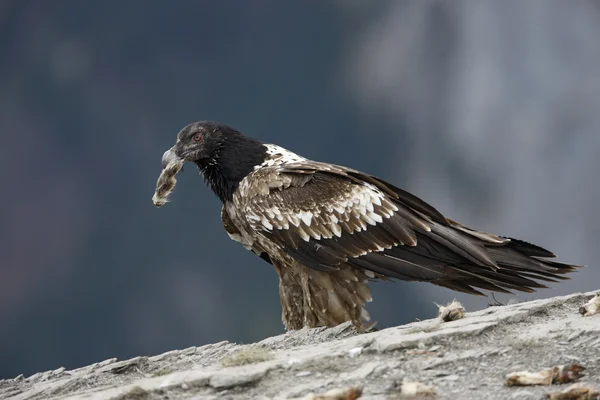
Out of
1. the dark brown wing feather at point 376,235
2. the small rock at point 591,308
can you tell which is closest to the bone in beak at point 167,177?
the dark brown wing feather at point 376,235

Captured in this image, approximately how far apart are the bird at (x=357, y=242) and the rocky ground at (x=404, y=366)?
58.4 inches

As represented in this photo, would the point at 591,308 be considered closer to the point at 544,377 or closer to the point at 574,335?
the point at 574,335

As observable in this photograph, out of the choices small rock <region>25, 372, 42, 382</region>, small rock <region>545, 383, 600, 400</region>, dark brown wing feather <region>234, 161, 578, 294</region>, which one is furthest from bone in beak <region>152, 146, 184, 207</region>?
small rock <region>545, 383, 600, 400</region>

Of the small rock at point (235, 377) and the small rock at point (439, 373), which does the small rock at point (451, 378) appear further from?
the small rock at point (235, 377)

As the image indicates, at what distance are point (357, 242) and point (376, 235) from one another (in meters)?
0.25

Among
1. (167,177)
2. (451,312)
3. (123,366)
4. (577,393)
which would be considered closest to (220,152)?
(167,177)

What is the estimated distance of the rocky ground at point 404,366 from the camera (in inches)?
248

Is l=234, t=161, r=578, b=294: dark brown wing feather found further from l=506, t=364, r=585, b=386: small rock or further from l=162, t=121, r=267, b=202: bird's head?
l=506, t=364, r=585, b=386: small rock

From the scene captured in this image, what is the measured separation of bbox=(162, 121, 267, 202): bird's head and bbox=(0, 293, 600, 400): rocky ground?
3.06 metres

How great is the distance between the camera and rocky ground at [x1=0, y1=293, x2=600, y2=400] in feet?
20.7

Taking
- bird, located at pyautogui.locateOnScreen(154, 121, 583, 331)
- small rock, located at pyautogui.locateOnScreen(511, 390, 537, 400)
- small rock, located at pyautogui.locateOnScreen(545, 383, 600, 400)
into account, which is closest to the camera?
small rock, located at pyautogui.locateOnScreen(545, 383, 600, 400)

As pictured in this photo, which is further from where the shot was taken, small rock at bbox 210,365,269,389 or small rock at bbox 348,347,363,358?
small rock at bbox 348,347,363,358

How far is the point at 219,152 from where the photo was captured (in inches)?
433

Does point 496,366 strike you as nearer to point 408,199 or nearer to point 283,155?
point 408,199
